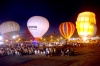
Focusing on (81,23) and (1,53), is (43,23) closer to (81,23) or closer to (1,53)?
(81,23)

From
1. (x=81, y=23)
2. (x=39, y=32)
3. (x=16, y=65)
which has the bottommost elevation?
(x=16, y=65)

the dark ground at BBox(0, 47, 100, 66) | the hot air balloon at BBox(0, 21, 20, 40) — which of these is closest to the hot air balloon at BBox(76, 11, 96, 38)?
the hot air balloon at BBox(0, 21, 20, 40)

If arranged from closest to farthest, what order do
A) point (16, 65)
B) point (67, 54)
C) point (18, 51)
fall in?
point (16, 65) → point (67, 54) → point (18, 51)

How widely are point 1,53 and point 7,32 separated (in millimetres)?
24239

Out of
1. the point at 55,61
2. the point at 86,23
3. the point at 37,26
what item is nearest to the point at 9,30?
the point at 37,26

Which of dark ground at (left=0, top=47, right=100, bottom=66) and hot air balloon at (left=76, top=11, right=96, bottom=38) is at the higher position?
hot air balloon at (left=76, top=11, right=96, bottom=38)

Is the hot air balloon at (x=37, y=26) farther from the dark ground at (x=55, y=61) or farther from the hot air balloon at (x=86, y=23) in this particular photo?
the dark ground at (x=55, y=61)

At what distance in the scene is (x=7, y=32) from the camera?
5241 centimetres

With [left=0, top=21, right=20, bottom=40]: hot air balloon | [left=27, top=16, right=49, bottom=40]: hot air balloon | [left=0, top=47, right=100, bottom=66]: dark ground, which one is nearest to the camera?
[left=0, top=47, right=100, bottom=66]: dark ground

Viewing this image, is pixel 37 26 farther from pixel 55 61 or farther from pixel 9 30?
pixel 55 61

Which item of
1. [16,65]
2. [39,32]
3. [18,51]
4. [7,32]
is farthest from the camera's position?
[7,32]

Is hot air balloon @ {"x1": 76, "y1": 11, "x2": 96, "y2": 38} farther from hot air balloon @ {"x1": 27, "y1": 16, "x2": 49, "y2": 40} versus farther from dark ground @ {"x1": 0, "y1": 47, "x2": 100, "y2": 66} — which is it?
dark ground @ {"x1": 0, "y1": 47, "x2": 100, "y2": 66}

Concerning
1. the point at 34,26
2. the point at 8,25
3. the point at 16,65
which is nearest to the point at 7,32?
the point at 8,25

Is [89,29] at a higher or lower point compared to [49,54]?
higher
